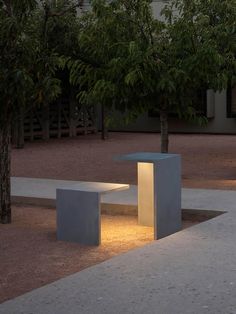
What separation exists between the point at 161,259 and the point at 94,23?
7125 mm

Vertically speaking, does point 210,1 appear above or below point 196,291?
above

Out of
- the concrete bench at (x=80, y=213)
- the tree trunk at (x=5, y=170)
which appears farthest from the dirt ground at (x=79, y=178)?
the tree trunk at (x=5, y=170)

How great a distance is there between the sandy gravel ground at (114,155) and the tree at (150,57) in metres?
1.43

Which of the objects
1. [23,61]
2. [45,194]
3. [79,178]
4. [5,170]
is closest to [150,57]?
[79,178]

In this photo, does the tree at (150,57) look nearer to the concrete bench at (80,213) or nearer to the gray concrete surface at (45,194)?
the gray concrete surface at (45,194)

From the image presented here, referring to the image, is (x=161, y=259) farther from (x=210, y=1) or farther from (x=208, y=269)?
(x=210, y=1)

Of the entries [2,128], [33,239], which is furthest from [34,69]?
[33,239]

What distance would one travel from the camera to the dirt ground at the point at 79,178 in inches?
263

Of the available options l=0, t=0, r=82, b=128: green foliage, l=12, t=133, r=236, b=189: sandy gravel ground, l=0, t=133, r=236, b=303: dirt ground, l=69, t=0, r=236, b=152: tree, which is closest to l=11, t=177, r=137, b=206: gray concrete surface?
l=0, t=133, r=236, b=303: dirt ground

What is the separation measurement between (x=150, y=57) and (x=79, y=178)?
9.41 ft

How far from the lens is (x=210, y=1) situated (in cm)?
1303

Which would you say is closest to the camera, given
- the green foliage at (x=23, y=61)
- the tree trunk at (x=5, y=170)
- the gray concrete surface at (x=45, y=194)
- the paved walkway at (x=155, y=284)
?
the paved walkway at (x=155, y=284)

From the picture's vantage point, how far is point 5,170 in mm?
8719

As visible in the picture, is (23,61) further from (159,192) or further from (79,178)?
(79,178)
